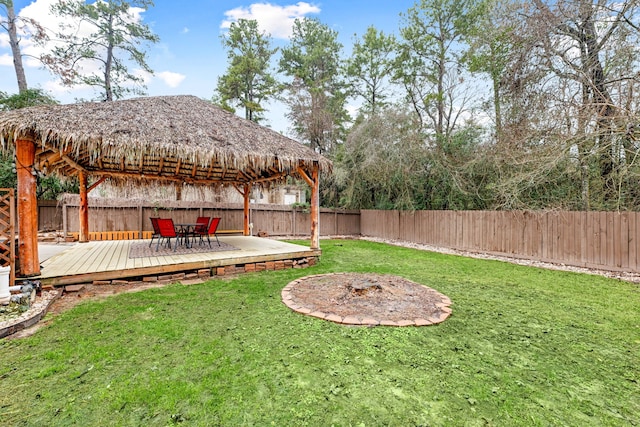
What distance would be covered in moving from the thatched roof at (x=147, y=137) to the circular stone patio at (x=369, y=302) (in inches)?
121

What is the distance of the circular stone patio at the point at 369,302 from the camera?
131 inches

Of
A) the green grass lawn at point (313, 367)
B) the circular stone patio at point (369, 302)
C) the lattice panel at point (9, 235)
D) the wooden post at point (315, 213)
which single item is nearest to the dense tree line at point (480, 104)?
the green grass lawn at point (313, 367)

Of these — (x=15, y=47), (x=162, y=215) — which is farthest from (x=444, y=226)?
(x=15, y=47)

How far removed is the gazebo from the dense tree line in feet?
16.6

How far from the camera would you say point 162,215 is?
34.5 feet

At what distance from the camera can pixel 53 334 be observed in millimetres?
2891

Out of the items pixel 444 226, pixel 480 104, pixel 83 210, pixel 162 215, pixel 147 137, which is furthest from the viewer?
pixel 162 215

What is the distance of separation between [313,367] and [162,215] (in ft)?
33.3

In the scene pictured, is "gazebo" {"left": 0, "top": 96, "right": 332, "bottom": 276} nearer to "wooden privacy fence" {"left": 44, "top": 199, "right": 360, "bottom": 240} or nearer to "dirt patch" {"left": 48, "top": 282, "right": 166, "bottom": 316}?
"dirt patch" {"left": 48, "top": 282, "right": 166, "bottom": 316}

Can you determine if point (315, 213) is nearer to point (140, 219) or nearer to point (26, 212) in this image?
point (26, 212)

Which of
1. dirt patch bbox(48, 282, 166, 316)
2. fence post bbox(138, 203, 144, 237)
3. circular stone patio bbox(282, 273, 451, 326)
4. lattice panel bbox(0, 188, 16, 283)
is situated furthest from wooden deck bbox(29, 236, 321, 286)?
fence post bbox(138, 203, 144, 237)

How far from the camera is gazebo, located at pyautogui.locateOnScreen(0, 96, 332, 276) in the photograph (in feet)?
13.5

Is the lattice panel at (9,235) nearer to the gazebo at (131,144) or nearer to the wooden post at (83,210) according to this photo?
the gazebo at (131,144)

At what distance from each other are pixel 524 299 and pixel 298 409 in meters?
4.10
